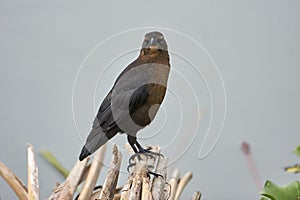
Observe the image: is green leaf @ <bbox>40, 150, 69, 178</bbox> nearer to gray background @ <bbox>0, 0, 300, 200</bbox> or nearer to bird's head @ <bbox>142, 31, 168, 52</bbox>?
gray background @ <bbox>0, 0, 300, 200</bbox>

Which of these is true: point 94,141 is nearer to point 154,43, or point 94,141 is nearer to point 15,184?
→ point 154,43

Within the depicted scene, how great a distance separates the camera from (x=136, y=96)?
1.16 meters

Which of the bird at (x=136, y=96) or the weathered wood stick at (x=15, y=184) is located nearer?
the bird at (x=136, y=96)

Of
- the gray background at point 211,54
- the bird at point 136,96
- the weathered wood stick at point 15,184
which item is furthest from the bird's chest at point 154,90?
the gray background at point 211,54

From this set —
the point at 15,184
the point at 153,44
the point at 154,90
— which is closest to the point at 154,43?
the point at 153,44

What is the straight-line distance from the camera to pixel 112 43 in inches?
43.8

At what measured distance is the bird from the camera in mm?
1159

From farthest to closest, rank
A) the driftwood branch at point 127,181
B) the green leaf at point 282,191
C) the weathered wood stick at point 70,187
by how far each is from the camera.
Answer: the weathered wood stick at point 70,187 < the green leaf at point 282,191 < the driftwood branch at point 127,181

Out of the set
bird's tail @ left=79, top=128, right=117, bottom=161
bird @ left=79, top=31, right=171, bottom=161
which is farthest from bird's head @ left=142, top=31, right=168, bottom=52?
bird's tail @ left=79, top=128, right=117, bottom=161

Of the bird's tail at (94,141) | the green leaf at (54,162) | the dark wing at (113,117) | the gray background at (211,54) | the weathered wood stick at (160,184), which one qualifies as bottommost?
the weathered wood stick at (160,184)

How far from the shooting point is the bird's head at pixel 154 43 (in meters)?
1.13

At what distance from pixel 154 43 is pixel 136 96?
4.8 inches

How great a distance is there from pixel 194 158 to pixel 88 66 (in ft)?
3.00

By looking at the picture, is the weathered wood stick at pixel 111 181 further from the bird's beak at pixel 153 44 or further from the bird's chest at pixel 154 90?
the bird's beak at pixel 153 44
